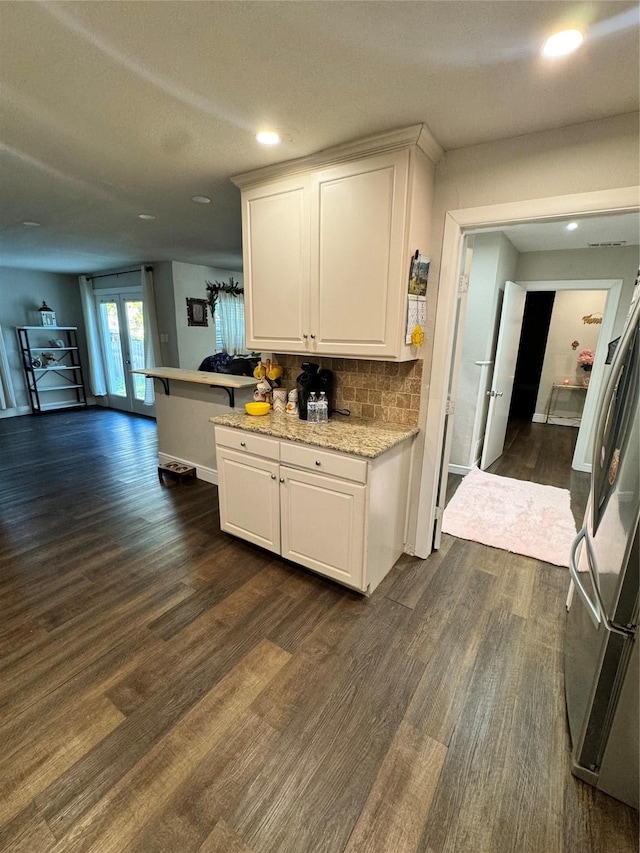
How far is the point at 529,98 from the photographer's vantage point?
4.99 ft

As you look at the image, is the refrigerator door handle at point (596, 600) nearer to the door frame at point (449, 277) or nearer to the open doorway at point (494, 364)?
the door frame at point (449, 277)

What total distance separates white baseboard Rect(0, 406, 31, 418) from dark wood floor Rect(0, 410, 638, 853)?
4.70 meters

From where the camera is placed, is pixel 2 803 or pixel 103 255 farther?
pixel 103 255

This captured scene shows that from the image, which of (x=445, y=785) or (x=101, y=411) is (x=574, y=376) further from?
(x=101, y=411)

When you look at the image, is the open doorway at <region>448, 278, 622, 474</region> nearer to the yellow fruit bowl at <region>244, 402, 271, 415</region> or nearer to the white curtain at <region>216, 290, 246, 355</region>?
the yellow fruit bowl at <region>244, 402, 271, 415</region>

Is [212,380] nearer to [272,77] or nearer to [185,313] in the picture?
[272,77]

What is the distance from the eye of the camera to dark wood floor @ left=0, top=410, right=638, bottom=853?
1.16 meters

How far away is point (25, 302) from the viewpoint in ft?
20.6

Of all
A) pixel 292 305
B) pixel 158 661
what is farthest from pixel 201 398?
pixel 158 661

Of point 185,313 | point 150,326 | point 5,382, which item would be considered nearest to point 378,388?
point 185,313

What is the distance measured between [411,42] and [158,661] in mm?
2617

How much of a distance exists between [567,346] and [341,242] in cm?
541

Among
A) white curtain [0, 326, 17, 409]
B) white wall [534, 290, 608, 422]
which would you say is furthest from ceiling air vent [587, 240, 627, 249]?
white curtain [0, 326, 17, 409]

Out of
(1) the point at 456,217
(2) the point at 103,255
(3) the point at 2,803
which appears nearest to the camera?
(3) the point at 2,803
